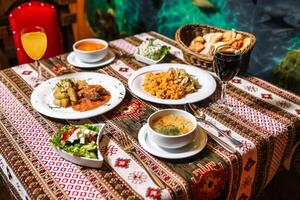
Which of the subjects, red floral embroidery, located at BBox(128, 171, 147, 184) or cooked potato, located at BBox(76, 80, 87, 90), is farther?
cooked potato, located at BBox(76, 80, 87, 90)

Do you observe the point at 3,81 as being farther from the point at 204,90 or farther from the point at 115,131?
the point at 204,90

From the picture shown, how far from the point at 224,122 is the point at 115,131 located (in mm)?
407

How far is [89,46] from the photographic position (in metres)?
1.76

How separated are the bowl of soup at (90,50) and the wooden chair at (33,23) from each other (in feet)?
1.73

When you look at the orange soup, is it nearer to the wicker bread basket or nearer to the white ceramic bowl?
the white ceramic bowl

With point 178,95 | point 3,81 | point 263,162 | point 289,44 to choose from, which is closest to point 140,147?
point 178,95

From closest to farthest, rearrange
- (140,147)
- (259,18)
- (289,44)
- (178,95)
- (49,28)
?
(140,147) < (178,95) < (289,44) < (259,18) < (49,28)

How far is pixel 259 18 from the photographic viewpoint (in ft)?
6.51

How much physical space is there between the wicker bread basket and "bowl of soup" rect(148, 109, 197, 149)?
0.50 m

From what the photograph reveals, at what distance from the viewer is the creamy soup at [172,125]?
3.54 feet

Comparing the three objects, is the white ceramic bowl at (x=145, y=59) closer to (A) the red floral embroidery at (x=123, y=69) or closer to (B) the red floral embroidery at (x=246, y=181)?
(A) the red floral embroidery at (x=123, y=69)

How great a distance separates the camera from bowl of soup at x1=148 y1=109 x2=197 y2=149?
3.39 feet

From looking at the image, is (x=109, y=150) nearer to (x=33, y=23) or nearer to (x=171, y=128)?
(x=171, y=128)

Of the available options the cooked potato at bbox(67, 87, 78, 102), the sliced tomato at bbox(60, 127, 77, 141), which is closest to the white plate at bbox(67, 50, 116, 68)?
the cooked potato at bbox(67, 87, 78, 102)
